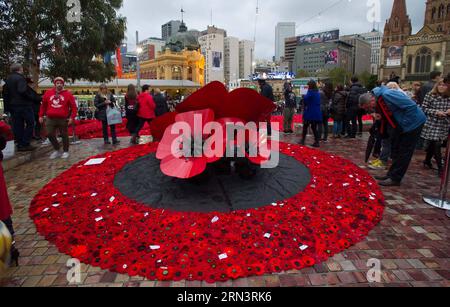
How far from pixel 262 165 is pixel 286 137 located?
15.5 feet

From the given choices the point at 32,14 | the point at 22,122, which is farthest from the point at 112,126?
the point at 32,14

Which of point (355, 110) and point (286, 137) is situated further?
point (286, 137)

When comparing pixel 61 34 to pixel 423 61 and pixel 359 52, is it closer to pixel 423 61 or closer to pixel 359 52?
pixel 423 61

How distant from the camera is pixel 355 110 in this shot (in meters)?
8.91

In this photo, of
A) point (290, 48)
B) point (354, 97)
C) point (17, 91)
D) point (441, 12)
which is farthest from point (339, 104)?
point (290, 48)

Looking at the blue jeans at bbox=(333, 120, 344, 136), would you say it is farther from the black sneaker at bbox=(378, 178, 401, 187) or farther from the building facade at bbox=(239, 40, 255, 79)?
→ the building facade at bbox=(239, 40, 255, 79)

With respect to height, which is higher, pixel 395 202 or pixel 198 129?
pixel 198 129

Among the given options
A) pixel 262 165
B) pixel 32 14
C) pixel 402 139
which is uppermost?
pixel 32 14

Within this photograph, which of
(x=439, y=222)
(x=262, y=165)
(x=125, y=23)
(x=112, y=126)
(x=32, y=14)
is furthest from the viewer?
(x=125, y=23)

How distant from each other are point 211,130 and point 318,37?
132m

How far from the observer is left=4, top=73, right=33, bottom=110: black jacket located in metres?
6.46

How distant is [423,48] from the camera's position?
77812 mm

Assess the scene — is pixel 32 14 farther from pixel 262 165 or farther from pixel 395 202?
pixel 395 202

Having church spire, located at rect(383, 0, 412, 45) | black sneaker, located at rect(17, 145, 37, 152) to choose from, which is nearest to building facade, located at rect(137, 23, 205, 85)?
church spire, located at rect(383, 0, 412, 45)
